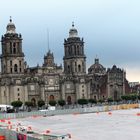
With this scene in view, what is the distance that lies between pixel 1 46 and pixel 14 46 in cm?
627

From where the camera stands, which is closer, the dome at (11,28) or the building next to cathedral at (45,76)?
the building next to cathedral at (45,76)

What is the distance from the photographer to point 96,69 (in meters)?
166

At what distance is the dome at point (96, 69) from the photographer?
163850 mm

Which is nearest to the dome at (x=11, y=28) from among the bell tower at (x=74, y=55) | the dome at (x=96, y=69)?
the bell tower at (x=74, y=55)

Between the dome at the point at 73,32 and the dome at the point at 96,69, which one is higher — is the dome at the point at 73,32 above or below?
above

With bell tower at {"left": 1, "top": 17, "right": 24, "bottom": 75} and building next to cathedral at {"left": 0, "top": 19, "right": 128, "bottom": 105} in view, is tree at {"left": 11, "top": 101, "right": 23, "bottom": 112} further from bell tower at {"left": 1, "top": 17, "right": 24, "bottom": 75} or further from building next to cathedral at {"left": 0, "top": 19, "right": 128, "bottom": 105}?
bell tower at {"left": 1, "top": 17, "right": 24, "bottom": 75}

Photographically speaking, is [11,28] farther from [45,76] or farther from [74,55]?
[74,55]

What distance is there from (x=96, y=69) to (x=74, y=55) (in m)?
31.8

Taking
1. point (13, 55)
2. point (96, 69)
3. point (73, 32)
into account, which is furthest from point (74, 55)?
point (96, 69)

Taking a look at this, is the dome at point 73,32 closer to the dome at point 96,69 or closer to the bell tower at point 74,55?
the bell tower at point 74,55

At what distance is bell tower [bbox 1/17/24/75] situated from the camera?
410 feet

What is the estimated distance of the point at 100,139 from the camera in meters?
40.7

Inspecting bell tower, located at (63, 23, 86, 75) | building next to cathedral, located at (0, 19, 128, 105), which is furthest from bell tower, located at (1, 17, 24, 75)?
bell tower, located at (63, 23, 86, 75)

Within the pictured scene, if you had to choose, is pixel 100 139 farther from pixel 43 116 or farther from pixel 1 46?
pixel 1 46
